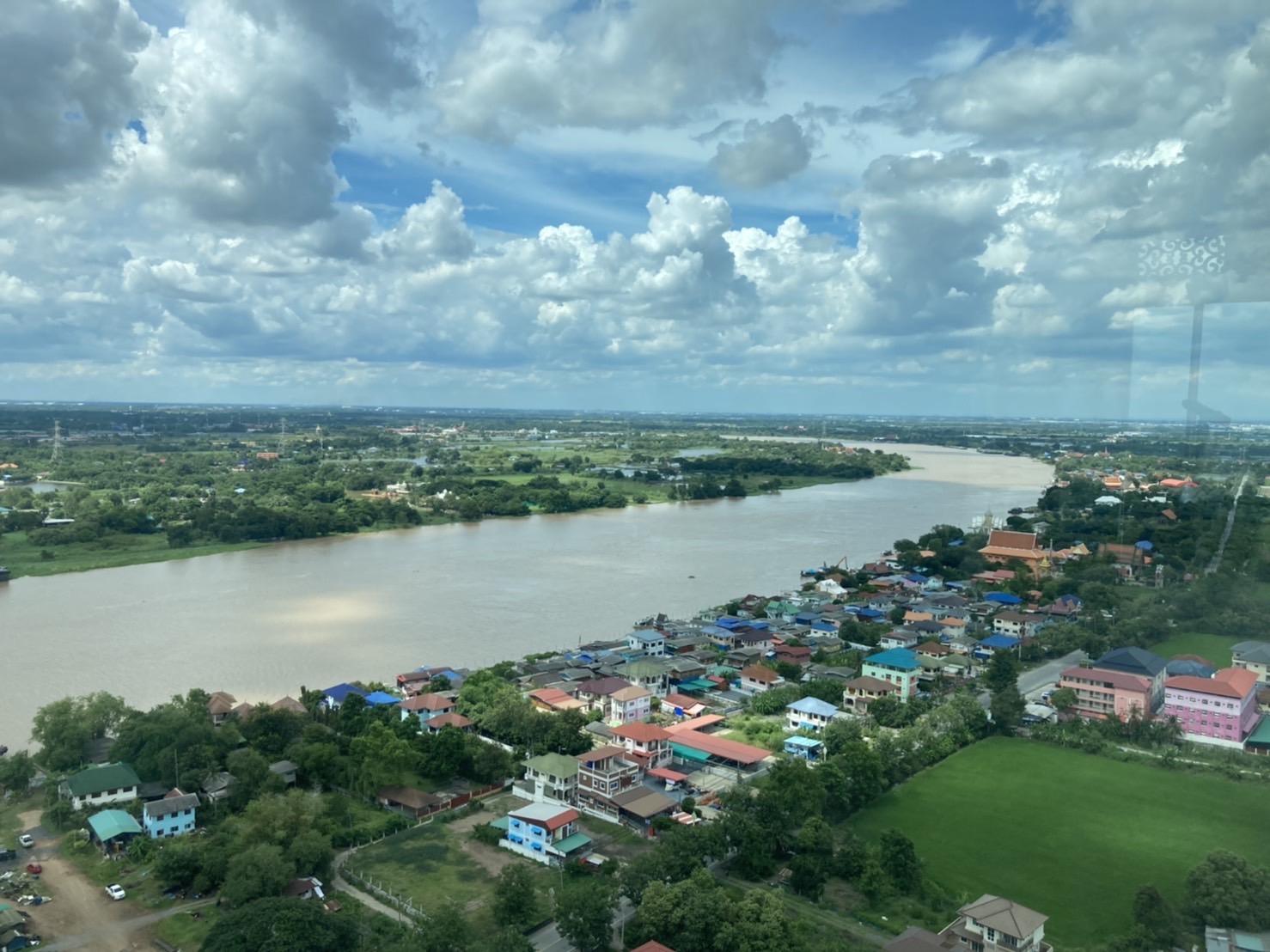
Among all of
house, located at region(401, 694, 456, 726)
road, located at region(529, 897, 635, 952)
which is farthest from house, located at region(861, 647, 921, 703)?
road, located at region(529, 897, 635, 952)

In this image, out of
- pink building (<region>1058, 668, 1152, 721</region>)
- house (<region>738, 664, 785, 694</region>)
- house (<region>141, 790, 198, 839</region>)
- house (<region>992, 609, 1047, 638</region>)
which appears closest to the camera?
house (<region>141, 790, 198, 839</region>)

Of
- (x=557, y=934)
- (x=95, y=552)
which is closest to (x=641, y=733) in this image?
(x=557, y=934)

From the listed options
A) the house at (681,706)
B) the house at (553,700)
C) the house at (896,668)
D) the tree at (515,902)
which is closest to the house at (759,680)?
the house at (681,706)

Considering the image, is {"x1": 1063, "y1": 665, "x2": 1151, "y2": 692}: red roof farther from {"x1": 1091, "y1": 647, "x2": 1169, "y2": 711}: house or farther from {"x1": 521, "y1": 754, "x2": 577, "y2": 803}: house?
{"x1": 521, "y1": 754, "x2": 577, "y2": 803}: house

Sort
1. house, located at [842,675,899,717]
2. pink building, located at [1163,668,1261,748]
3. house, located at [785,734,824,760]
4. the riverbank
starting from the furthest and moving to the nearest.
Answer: the riverbank < house, located at [842,675,899,717] < pink building, located at [1163,668,1261,748] < house, located at [785,734,824,760]

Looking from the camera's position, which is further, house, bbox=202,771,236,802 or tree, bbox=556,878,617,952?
house, bbox=202,771,236,802

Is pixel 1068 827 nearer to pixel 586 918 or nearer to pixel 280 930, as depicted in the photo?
pixel 586 918
